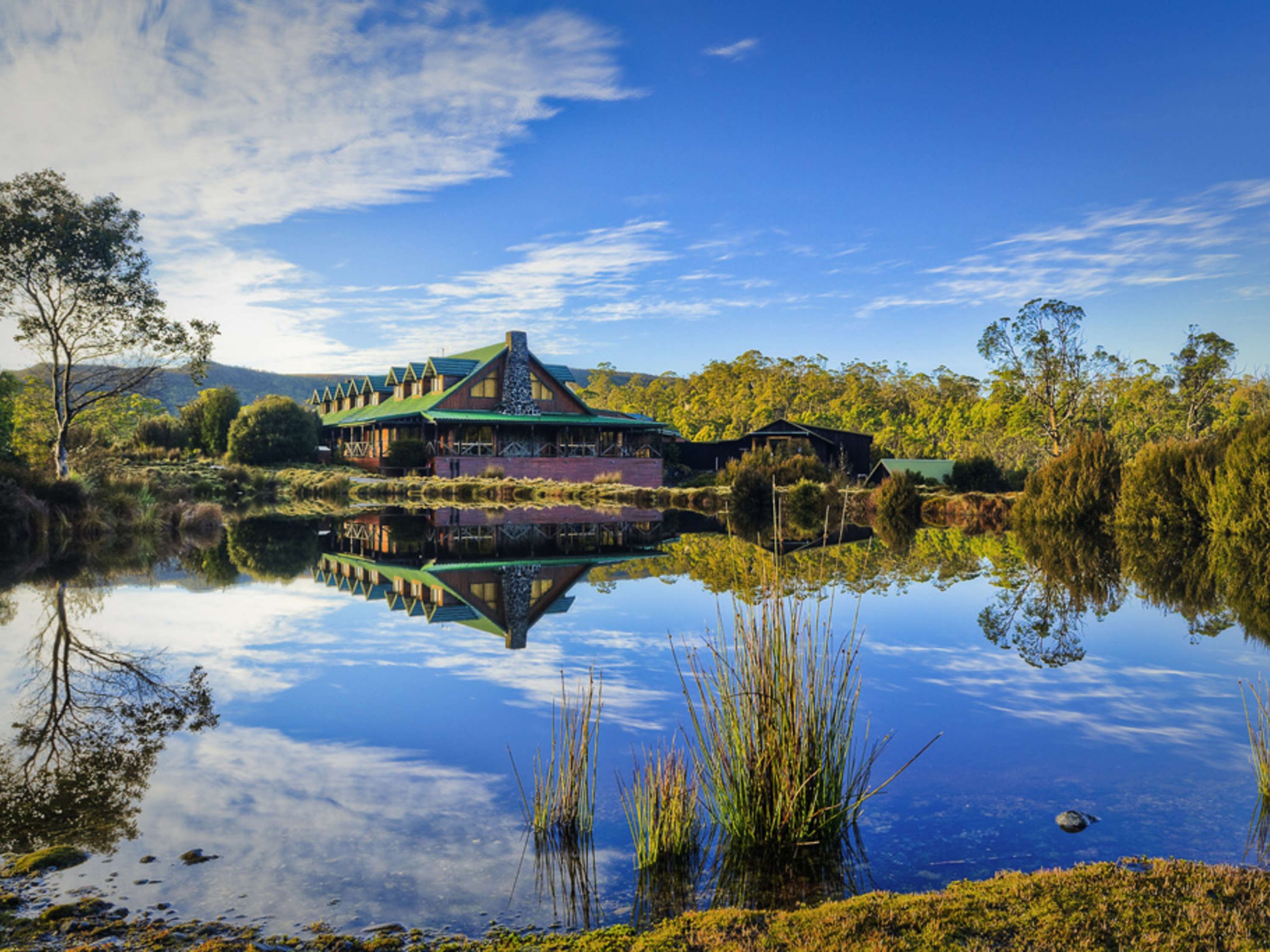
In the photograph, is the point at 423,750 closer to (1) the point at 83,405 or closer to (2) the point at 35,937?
(2) the point at 35,937

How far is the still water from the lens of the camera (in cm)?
339

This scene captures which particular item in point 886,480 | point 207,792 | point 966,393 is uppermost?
point 966,393

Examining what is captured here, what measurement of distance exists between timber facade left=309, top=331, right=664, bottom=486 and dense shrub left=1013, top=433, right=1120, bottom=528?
20400 mm

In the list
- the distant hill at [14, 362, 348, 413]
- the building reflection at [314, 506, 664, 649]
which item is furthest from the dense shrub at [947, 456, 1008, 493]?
the distant hill at [14, 362, 348, 413]

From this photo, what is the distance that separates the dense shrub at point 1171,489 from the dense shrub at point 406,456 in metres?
28.0

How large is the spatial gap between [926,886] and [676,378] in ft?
274

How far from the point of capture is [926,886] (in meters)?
3.29

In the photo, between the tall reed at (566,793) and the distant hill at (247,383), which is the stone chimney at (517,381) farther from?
the distant hill at (247,383)

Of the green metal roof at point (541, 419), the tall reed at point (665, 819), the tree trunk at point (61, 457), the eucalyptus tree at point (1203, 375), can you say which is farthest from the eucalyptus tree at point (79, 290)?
the eucalyptus tree at point (1203, 375)

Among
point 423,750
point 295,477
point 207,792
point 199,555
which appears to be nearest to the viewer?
point 207,792

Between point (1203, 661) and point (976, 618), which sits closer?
point (1203, 661)

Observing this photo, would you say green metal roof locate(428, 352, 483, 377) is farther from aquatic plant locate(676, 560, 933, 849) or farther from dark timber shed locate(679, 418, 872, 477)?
aquatic plant locate(676, 560, 933, 849)

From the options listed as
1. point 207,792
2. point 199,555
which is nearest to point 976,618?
point 207,792

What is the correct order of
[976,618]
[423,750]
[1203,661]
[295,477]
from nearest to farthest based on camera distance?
[423,750], [1203,661], [976,618], [295,477]
